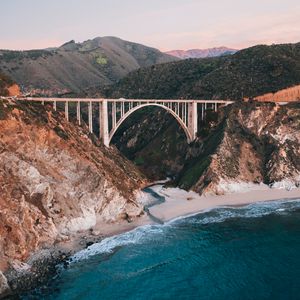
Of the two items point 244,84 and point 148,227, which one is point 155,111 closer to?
point 244,84

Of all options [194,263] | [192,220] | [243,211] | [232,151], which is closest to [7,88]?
[192,220]

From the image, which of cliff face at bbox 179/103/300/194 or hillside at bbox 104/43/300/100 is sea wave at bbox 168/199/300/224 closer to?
cliff face at bbox 179/103/300/194

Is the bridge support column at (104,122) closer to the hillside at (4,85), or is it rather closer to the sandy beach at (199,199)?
the sandy beach at (199,199)

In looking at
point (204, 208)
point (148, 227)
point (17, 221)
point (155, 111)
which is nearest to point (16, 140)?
point (17, 221)

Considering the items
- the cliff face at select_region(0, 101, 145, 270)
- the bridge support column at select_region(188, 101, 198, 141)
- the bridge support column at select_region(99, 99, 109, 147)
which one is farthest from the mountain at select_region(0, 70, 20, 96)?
the bridge support column at select_region(188, 101, 198, 141)

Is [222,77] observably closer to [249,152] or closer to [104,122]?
[249,152]
